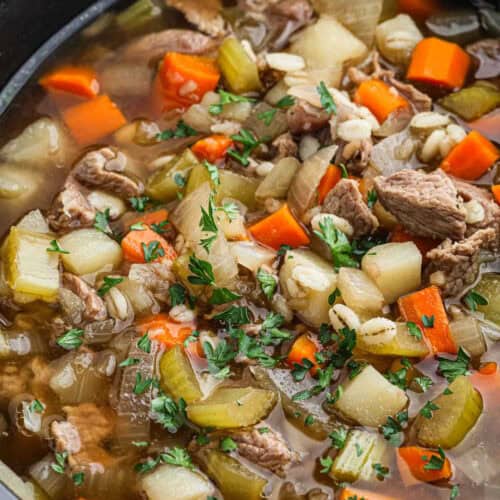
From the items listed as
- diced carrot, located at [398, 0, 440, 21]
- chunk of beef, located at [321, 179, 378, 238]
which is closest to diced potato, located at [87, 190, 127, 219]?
chunk of beef, located at [321, 179, 378, 238]

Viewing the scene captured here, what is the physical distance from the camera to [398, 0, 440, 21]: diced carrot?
5082 mm

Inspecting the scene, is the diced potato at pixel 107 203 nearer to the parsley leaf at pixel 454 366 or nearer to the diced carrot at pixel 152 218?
the diced carrot at pixel 152 218

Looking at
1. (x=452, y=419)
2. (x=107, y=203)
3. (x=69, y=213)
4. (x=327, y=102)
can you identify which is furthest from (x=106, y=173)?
(x=452, y=419)

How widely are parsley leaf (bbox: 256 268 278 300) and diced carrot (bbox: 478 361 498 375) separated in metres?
0.97

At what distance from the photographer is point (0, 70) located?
466 cm

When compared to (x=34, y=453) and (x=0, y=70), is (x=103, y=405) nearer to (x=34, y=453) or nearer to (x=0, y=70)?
(x=34, y=453)

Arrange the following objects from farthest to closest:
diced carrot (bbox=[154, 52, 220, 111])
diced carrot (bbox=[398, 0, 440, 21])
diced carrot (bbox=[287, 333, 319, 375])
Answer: diced carrot (bbox=[398, 0, 440, 21])
diced carrot (bbox=[154, 52, 220, 111])
diced carrot (bbox=[287, 333, 319, 375])

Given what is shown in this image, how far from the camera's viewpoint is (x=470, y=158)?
4344 millimetres

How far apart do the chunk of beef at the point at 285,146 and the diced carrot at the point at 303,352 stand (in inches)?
40.3

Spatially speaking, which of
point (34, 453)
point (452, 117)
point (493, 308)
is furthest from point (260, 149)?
point (34, 453)

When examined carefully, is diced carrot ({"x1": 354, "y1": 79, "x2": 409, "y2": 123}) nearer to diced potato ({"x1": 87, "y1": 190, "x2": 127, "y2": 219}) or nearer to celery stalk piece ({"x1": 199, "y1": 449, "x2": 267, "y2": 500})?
diced potato ({"x1": 87, "y1": 190, "x2": 127, "y2": 219})

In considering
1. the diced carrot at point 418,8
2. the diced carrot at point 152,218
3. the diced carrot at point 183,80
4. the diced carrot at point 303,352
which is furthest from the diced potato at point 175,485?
the diced carrot at point 418,8

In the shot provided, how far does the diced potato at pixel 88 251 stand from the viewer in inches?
161

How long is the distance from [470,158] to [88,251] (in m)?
1.92
